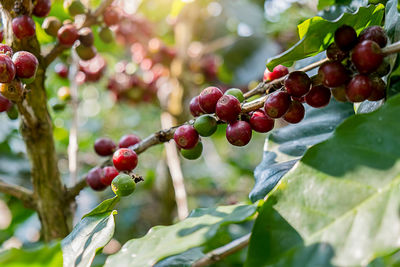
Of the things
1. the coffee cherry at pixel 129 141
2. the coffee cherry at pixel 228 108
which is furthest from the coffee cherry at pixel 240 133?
the coffee cherry at pixel 129 141

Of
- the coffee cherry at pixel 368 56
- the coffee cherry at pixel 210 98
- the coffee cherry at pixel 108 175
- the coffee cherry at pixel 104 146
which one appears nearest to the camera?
the coffee cherry at pixel 368 56

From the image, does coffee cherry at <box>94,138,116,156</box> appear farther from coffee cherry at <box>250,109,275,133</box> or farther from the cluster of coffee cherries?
coffee cherry at <box>250,109,275,133</box>

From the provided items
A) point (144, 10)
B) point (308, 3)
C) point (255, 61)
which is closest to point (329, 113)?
point (255, 61)

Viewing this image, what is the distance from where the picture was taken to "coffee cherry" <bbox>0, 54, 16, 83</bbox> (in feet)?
2.74

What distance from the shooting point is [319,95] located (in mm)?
824

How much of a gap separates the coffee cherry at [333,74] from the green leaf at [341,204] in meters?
0.10

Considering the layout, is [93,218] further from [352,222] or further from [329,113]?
[329,113]

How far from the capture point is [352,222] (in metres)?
0.59

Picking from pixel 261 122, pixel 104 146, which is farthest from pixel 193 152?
pixel 104 146

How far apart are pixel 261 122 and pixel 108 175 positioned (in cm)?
43

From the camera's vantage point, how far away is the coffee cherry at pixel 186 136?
0.91 meters

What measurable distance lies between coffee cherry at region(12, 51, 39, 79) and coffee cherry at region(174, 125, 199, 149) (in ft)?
1.19

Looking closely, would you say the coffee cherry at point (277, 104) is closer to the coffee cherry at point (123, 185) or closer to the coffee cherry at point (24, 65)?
the coffee cherry at point (123, 185)

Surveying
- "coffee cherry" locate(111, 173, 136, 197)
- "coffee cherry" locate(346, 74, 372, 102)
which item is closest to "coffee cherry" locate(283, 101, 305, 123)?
"coffee cherry" locate(346, 74, 372, 102)
